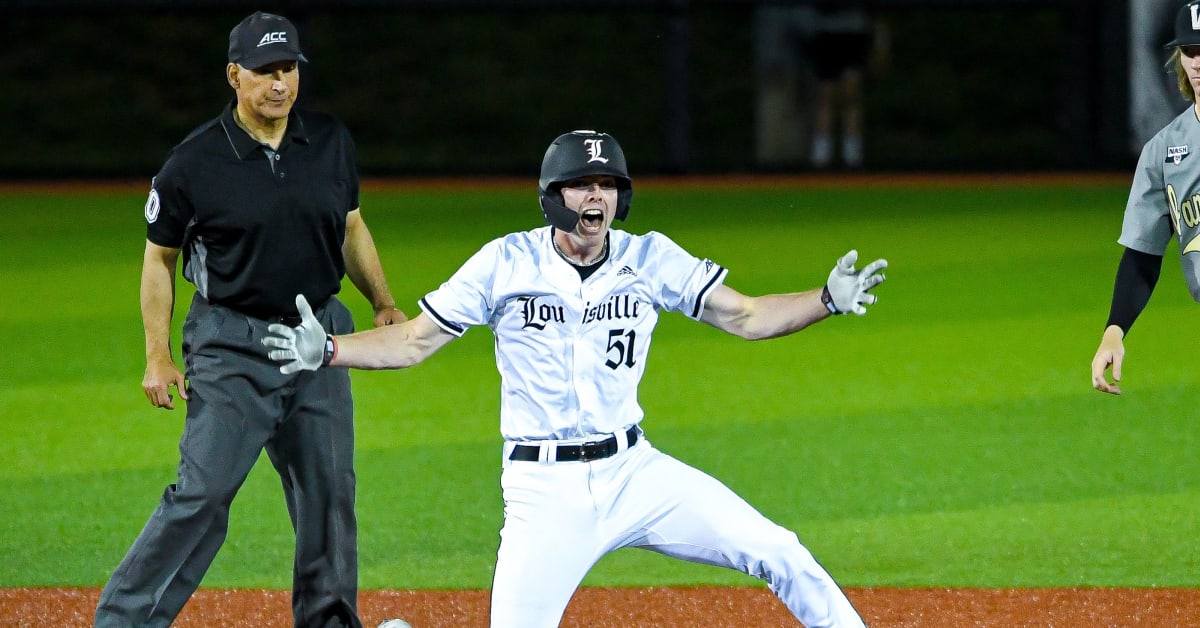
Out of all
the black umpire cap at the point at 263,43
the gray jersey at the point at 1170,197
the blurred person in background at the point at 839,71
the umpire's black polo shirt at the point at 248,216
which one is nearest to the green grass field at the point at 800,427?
the gray jersey at the point at 1170,197

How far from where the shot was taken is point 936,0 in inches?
643

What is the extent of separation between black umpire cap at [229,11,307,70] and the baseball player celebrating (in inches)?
31.5

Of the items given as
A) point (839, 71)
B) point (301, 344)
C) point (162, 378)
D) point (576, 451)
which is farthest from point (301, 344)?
point (839, 71)

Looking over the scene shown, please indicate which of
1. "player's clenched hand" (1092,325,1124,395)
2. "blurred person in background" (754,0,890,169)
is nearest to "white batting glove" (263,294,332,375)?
"player's clenched hand" (1092,325,1124,395)

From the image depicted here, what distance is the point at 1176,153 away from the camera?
4.88 m

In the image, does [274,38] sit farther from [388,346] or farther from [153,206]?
[388,346]

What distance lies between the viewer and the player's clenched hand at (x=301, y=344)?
404 centimetres

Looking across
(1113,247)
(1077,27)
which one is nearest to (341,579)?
(1113,247)

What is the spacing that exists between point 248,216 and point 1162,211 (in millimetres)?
2630

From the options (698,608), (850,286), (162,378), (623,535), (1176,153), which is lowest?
(698,608)

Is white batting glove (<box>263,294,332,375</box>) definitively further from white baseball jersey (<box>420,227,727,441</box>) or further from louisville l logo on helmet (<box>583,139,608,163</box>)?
louisville l logo on helmet (<box>583,139,608,163</box>)

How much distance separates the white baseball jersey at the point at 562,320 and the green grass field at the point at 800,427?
190cm

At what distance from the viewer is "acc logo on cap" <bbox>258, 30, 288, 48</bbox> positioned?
15.1 ft

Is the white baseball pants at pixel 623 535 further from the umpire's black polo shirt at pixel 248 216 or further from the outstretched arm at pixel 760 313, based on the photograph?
the umpire's black polo shirt at pixel 248 216
